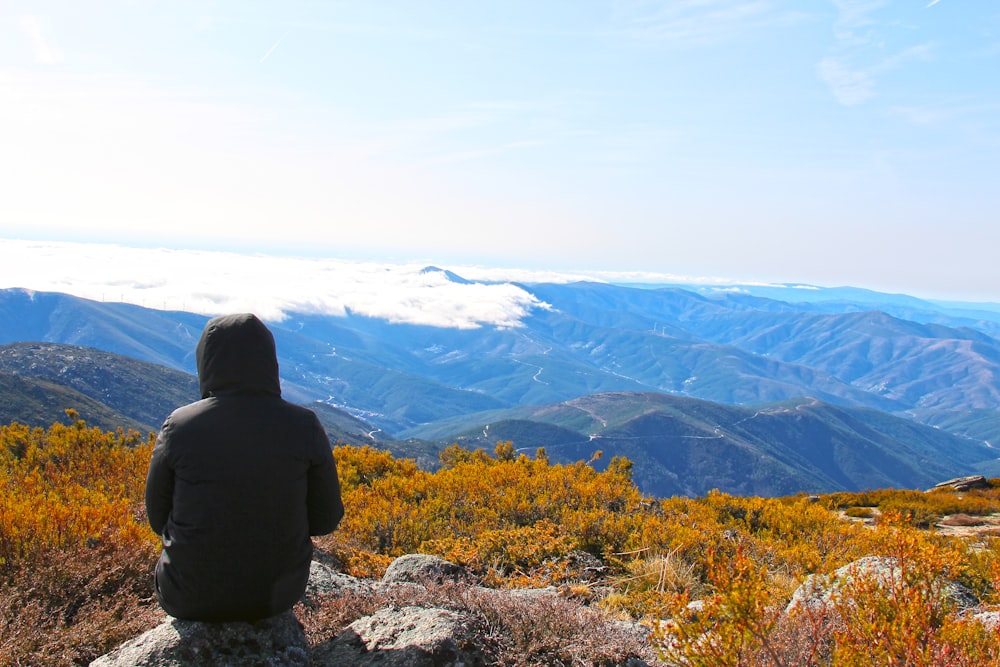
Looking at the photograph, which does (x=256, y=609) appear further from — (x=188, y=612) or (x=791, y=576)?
(x=791, y=576)

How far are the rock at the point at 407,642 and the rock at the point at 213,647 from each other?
0.34 meters

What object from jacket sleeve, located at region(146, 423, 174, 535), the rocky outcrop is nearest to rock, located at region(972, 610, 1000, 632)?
the rocky outcrop

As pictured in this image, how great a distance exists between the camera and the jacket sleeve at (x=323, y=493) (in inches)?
193

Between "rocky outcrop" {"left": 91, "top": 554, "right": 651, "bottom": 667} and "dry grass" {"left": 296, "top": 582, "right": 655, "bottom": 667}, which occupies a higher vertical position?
"rocky outcrop" {"left": 91, "top": 554, "right": 651, "bottom": 667}

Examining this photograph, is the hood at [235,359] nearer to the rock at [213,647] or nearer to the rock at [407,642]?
the rock at [213,647]

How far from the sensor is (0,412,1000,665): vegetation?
4.44m

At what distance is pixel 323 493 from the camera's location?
4.99 meters

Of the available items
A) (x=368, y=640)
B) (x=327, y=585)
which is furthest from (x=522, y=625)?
(x=327, y=585)

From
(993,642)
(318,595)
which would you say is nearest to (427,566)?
(318,595)

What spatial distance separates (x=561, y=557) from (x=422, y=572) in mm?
3141

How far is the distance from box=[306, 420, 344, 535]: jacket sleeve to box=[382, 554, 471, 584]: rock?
2.42 meters

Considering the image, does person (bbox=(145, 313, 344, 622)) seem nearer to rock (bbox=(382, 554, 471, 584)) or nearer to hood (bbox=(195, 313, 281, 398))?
hood (bbox=(195, 313, 281, 398))

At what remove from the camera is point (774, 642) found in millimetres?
4699

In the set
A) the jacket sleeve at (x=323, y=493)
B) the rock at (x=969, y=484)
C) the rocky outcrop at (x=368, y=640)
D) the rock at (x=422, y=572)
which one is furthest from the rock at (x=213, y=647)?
the rock at (x=969, y=484)
